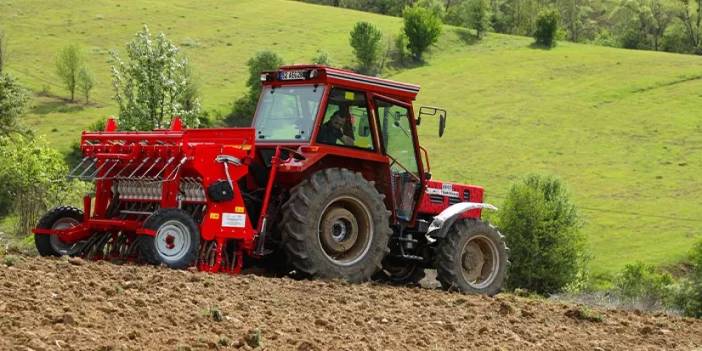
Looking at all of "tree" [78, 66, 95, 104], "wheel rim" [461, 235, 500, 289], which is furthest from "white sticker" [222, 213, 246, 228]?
"tree" [78, 66, 95, 104]

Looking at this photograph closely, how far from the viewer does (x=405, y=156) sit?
44.6 ft

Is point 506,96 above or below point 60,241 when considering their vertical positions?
above

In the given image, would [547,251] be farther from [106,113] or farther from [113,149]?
[113,149]

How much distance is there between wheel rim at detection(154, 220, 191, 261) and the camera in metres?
11.1

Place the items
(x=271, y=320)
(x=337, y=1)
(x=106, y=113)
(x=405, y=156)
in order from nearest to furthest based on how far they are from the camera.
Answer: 1. (x=271, y=320)
2. (x=405, y=156)
3. (x=106, y=113)
4. (x=337, y=1)

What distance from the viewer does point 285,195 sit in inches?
480

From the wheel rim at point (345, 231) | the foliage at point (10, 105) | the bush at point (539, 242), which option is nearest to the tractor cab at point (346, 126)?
the wheel rim at point (345, 231)

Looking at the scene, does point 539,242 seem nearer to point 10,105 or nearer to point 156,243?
point 10,105

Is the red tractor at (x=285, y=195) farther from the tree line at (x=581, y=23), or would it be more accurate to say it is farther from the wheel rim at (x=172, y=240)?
Result: the tree line at (x=581, y=23)

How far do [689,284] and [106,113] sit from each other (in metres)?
48.2

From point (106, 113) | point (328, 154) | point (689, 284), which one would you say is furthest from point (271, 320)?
Answer: point (106, 113)

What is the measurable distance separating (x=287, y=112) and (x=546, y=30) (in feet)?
309

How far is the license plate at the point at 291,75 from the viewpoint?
12820mm

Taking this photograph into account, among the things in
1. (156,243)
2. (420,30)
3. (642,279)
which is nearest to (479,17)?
(420,30)
